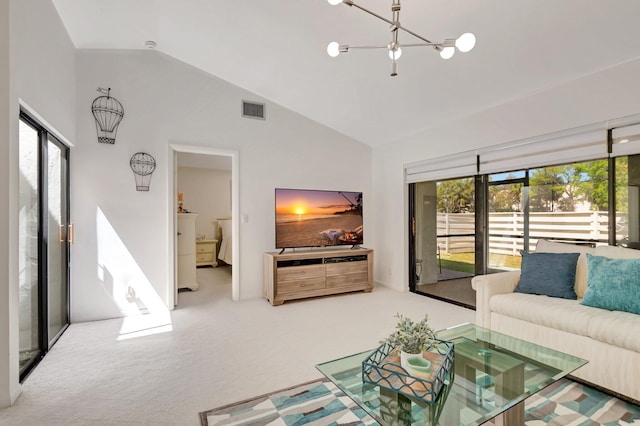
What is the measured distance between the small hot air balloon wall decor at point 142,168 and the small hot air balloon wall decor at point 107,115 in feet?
0.98

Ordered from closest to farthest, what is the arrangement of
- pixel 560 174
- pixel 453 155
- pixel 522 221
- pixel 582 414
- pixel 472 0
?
1. pixel 582 414
2. pixel 472 0
3. pixel 560 174
4. pixel 522 221
5. pixel 453 155

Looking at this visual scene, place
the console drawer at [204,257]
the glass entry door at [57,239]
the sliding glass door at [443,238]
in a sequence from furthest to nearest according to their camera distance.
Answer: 1. the console drawer at [204,257]
2. the sliding glass door at [443,238]
3. the glass entry door at [57,239]

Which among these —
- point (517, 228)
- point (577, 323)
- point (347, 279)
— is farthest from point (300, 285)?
point (577, 323)

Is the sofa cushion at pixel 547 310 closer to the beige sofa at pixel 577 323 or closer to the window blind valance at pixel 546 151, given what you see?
the beige sofa at pixel 577 323

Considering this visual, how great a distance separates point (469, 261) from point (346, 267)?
1616 mm

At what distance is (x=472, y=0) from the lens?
2.28 metres

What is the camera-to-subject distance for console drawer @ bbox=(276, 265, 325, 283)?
13.4 feet

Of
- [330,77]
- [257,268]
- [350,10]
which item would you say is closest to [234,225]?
[257,268]

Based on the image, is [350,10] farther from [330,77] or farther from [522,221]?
[522,221]

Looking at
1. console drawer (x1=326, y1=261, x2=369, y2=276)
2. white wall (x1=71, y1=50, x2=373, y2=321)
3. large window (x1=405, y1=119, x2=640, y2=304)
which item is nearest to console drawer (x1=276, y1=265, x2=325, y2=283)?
console drawer (x1=326, y1=261, x2=369, y2=276)

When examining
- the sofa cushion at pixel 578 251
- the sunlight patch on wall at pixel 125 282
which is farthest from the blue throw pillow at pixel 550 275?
the sunlight patch on wall at pixel 125 282

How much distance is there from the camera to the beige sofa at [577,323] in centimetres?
188

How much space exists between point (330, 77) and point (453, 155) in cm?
182

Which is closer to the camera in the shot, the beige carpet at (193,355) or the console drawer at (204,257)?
the beige carpet at (193,355)
